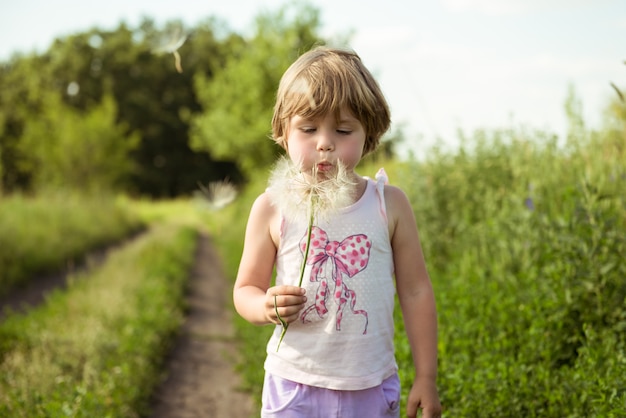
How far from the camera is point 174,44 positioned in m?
2.46

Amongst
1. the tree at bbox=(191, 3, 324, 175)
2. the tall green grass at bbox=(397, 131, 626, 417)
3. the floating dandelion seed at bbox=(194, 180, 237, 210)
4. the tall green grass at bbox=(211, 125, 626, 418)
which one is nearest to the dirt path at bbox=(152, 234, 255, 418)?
the tall green grass at bbox=(211, 125, 626, 418)

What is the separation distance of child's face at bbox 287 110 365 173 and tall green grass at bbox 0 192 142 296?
31.2 feet

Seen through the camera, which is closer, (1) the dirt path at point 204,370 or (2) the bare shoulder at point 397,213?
(2) the bare shoulder at point 397,213

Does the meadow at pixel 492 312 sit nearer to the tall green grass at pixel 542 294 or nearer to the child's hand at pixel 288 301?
the tall green grass at pixel 542 294

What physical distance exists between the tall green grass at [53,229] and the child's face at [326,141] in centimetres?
951

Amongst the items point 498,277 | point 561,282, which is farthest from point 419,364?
point 498,277

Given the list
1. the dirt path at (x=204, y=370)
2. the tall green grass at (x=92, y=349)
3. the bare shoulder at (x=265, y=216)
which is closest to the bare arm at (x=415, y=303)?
the bare shoulder at (x=265, y=216)

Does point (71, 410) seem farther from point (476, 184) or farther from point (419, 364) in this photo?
point (476, 184)

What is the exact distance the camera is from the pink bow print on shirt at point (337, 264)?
1939mm

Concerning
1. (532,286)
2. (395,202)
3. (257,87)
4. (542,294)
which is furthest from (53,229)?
(395,202)

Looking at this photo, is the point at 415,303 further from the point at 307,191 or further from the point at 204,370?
the point at 204,370

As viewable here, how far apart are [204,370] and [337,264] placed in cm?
485

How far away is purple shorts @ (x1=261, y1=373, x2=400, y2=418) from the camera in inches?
76.4

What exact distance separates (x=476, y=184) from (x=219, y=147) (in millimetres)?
18947
